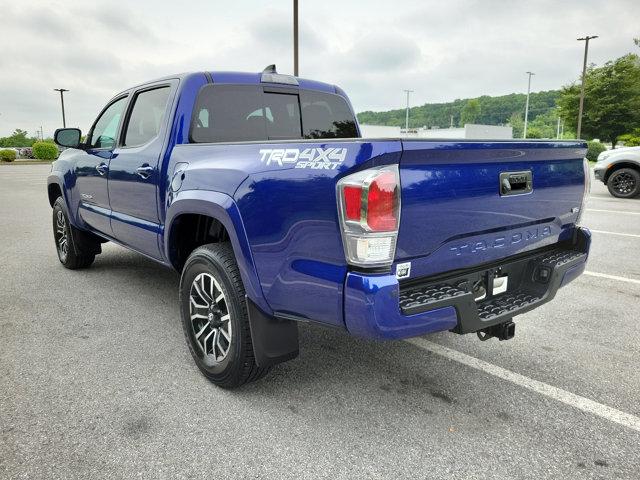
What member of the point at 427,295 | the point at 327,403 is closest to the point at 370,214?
the point at 427,295

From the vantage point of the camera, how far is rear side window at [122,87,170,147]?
144 inches

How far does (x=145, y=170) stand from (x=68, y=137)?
1.70 m

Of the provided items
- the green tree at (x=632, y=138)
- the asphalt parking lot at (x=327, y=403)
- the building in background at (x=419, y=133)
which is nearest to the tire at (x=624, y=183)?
the building in background at (x=419, y=133)

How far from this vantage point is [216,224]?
3084 mm

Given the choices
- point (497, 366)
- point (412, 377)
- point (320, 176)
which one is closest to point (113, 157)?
point (320, 176)

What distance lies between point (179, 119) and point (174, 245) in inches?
33.8

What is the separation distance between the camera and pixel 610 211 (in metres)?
9.93

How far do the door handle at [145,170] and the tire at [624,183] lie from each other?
12.0 metres

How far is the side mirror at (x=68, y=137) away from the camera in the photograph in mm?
4617

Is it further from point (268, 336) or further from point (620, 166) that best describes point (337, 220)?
point (620, 166)

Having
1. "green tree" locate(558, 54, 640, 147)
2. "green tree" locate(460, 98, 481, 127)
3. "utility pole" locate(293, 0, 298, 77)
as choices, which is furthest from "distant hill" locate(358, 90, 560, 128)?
"utility pole" locate(293, 0, 298, 77)

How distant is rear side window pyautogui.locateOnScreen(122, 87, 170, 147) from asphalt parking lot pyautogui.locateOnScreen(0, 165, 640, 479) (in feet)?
4.79

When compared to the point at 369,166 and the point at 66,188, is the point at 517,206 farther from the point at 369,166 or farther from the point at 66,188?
the point at 66,188

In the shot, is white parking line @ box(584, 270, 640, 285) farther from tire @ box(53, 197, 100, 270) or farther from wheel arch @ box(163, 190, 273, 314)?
tire @ box(53, 197, 100, 270)
